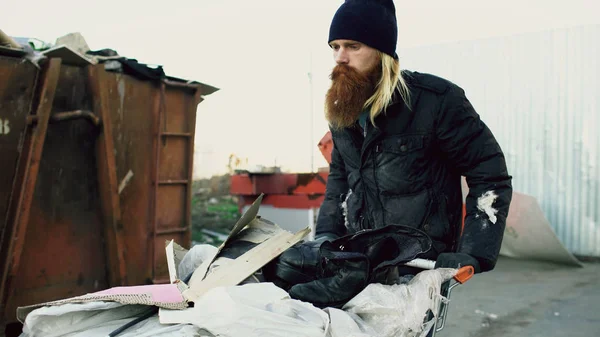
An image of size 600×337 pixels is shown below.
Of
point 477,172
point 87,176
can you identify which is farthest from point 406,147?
point 87,176

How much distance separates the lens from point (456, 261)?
214 cm

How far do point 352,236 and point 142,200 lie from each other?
414cm

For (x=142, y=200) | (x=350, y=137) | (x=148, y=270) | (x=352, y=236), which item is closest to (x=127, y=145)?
(x=142, y=200)

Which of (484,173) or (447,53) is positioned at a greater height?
(447,53)

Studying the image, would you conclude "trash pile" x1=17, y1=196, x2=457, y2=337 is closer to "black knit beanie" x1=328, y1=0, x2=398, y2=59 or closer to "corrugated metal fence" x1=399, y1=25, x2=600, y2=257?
"black knit beanie" x1=328, y1=0, x2=398, y2=59

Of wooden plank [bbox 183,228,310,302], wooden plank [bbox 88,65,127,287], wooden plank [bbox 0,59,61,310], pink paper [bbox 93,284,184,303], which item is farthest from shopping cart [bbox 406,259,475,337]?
wooden plank [bbox 88,65,127,287]

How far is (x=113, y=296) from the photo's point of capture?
1.77 meters

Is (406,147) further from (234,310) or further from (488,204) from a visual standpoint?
(234,310)

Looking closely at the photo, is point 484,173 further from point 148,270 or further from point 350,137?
point 148,270

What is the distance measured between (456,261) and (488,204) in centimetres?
29

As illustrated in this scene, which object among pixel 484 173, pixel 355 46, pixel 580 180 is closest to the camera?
pixel 484 173

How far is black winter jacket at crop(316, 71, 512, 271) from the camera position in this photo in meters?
2.29

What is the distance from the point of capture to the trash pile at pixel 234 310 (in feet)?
5.52

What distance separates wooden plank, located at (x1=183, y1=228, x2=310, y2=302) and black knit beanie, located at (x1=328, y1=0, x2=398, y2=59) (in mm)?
863
